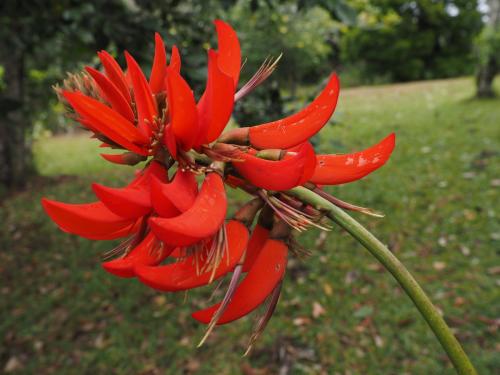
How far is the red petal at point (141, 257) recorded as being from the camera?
0.62 meters

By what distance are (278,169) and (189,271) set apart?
7.3 inches

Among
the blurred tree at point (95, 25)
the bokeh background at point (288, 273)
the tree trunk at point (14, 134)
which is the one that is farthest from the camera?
the tree trunk at point (14, 134)

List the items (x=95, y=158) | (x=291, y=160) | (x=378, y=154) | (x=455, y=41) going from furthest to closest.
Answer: (x=455, y=41) < (x=95, y=158) < (x=378, y=154) < (x=291, y=160)

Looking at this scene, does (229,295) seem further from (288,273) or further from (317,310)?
(288,273)

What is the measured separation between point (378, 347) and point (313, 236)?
1.66m

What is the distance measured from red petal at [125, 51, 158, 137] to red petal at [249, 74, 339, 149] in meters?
0.17

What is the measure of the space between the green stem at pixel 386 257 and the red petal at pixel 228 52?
0.70 feet

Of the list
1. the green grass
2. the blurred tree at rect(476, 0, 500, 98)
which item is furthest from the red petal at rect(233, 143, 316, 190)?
the blurred tree at rect(476, 0, 500, 98)

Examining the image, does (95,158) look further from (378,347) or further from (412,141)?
(378,347)

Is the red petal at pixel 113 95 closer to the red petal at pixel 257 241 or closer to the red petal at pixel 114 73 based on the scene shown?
the red petal at pixel 114 73

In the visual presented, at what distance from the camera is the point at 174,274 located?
61cm

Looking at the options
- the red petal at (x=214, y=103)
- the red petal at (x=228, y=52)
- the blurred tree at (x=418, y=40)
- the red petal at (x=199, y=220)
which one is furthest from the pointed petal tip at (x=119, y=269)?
the blurred tree at (x=418, y=40)

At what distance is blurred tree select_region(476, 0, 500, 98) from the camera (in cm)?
868

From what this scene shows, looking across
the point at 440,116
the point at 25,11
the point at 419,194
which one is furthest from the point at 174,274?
the point at 440,116
